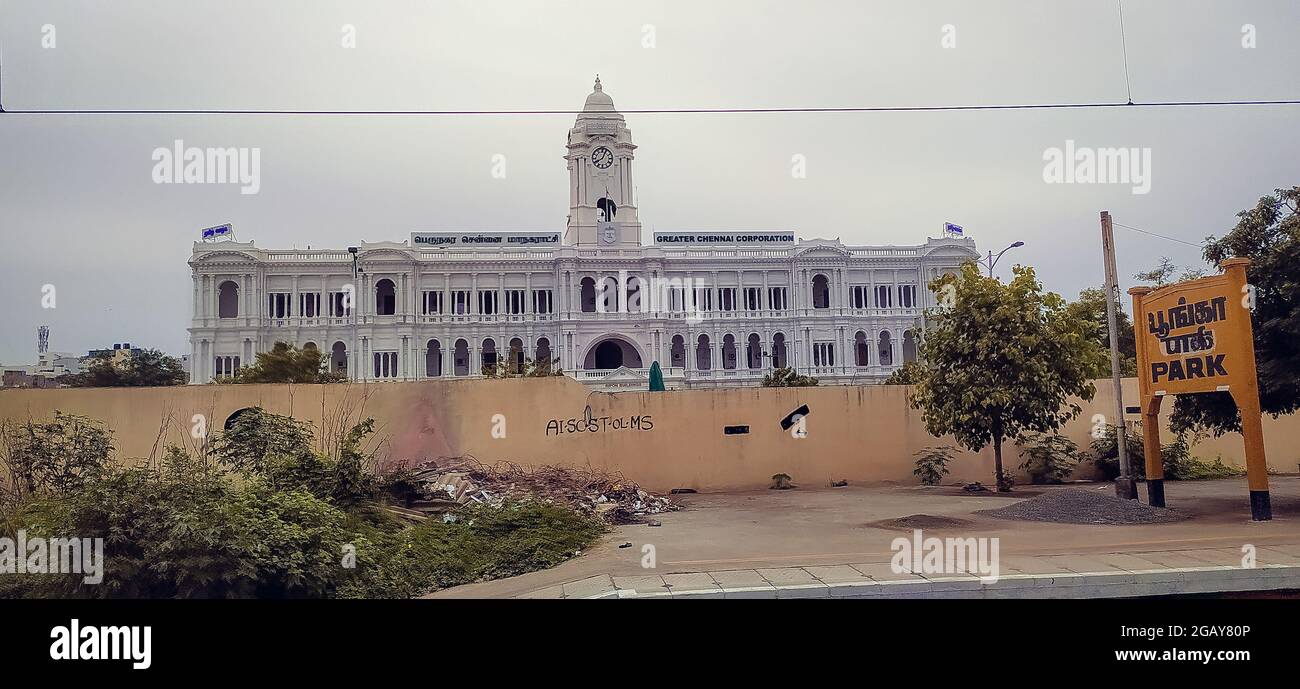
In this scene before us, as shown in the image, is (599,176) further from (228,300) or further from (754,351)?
(228,300)

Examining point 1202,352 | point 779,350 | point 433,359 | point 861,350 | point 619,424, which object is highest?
point 433,359

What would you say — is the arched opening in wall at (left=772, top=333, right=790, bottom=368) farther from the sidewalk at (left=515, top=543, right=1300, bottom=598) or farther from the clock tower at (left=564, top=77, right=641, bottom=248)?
the sidewalk at (left=515, top=543, right=1300, bottom=598)

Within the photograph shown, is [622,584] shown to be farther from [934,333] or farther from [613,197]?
[613,197]

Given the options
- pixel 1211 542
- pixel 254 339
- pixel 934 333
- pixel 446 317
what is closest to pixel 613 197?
pixel 446 317

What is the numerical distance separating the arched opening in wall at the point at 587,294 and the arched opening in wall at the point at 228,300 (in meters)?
22.0

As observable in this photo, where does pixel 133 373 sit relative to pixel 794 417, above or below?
above

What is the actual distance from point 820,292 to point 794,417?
44640 mm

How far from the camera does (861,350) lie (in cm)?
6003

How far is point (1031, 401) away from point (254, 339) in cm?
5090

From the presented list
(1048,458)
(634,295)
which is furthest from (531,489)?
(634,295)

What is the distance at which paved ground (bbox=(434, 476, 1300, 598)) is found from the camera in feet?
26.0

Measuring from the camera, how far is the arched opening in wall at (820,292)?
197 ft

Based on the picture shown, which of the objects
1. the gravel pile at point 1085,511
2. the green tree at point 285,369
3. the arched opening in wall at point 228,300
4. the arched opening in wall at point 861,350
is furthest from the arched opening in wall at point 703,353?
the gravel pile at point 1085,511
